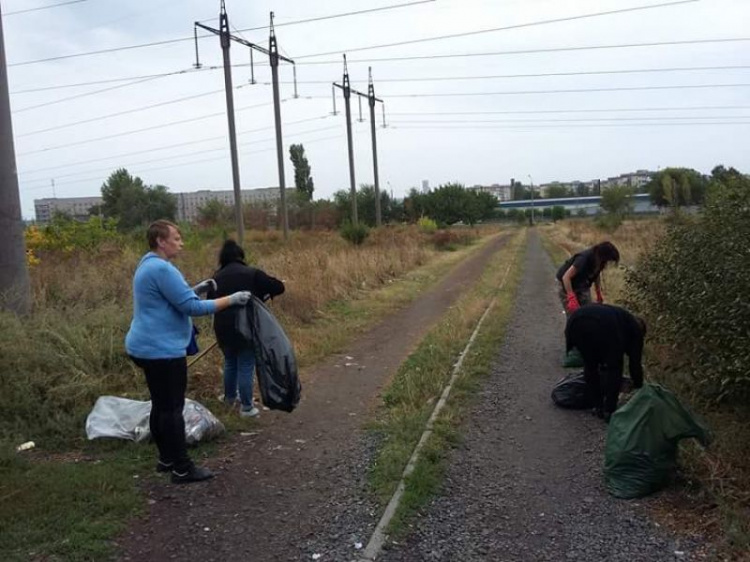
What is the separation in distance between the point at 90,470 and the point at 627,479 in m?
3.88

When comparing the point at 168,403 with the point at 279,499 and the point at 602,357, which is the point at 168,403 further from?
the point at 602,357

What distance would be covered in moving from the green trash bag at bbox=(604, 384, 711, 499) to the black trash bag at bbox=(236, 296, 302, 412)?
2538 mm

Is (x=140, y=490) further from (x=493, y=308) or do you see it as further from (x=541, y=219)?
(x=541, y=219)

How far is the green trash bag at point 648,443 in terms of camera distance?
14.8 feet

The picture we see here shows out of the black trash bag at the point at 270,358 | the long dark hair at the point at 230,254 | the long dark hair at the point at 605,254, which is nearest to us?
the black trash bag at the point at 270,358

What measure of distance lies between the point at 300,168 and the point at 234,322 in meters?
83.8

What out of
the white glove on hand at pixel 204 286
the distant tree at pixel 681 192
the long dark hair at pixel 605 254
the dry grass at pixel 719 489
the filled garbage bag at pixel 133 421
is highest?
the distant tree at pixel 681 192

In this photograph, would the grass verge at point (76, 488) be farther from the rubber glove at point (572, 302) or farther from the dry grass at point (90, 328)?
the rubber glove at point (572, 302)

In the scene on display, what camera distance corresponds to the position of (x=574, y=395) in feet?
21.7

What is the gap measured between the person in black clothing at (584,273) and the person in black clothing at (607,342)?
4.57 ft

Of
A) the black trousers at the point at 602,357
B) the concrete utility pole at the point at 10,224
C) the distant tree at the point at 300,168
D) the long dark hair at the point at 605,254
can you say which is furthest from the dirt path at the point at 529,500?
the distant tree at the point at 300,168

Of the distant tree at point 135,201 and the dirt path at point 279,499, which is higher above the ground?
the distant tree at point 135,201

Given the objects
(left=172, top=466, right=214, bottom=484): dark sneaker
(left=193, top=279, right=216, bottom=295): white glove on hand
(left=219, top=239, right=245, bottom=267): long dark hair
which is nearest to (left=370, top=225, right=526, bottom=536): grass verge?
(left=172, top=466, right=214, bottom=484): dark sneaker

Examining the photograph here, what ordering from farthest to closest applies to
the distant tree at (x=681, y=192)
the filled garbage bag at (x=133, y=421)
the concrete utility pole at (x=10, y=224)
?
1. the distant tree at (x=681, y=192)
2. the concrete utility pole at (x=10, y=224)
3. the filled garbage bag at (x=133, y=421)
